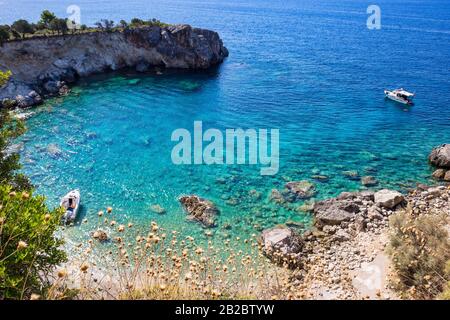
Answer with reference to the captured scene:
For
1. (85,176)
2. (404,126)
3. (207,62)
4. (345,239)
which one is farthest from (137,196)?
(207,62)

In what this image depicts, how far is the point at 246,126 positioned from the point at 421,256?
3004cm

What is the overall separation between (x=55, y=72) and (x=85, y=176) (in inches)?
1305

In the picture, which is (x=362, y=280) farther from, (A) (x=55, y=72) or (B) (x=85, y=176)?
(A) (x=55, y=72)

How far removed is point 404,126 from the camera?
157 ft

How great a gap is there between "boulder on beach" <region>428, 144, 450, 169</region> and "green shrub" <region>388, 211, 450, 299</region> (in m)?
17.6

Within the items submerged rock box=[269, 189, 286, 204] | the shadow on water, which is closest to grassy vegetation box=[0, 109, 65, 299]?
Answer: submerged rock box=[269, 189, 286, 204]

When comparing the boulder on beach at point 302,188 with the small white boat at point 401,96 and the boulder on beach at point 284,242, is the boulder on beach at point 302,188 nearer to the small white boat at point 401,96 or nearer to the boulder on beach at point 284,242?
the boulder on beach at point 284,242

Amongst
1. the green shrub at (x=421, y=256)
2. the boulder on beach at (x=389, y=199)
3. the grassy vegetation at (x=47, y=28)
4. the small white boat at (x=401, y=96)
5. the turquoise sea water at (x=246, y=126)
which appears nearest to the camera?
the green shrub at (x=421, y=256)

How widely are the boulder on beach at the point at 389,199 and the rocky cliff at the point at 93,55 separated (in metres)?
46.8

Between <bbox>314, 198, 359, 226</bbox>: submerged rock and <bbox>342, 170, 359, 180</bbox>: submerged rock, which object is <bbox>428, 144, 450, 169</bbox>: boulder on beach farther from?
<bbox>314, 198, 359, 226</bbox>: submerged rock

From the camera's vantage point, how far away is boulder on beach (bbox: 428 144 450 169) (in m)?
36.0

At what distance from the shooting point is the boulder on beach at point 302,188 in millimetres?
30778

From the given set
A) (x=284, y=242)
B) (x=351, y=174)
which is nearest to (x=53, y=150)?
(x=284, y=242)

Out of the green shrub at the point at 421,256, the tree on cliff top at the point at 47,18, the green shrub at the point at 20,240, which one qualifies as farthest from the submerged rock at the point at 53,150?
the tree on cliff top at the point at 47,18
